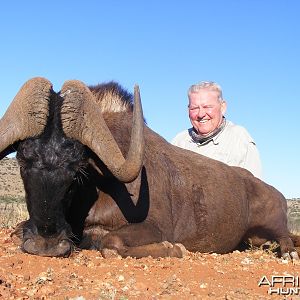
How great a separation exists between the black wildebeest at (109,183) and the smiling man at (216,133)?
1685 mm

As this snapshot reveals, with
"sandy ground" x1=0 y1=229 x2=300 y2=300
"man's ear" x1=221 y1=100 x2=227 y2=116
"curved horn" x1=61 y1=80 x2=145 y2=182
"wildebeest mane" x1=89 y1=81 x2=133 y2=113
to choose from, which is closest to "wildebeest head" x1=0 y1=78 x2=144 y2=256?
"curved horn" x1=61 y1=80 x2=145 y2=182

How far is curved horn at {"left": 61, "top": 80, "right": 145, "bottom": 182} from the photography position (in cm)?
624

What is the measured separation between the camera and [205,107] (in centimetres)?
1069

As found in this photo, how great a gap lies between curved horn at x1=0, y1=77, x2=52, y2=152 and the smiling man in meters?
4.81

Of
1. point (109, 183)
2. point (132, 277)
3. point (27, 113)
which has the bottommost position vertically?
point (132, 277)

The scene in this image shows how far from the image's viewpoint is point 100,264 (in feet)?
19.0

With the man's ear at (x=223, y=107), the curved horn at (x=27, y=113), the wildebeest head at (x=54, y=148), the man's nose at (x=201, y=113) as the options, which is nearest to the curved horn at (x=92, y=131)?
the wildebeest head at (x=54, y=148)

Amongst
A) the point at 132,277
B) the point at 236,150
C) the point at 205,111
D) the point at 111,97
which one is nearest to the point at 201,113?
the point at 205,111

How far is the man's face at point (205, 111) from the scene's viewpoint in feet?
35.1

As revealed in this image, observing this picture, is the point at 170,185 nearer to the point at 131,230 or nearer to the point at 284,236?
the point at 131,230

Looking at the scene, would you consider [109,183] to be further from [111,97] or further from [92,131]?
[111,97]

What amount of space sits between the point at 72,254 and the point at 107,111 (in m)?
2.23

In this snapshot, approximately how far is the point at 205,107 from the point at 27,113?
5045mm

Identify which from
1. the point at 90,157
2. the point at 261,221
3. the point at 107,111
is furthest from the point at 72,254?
the point at 261,221
